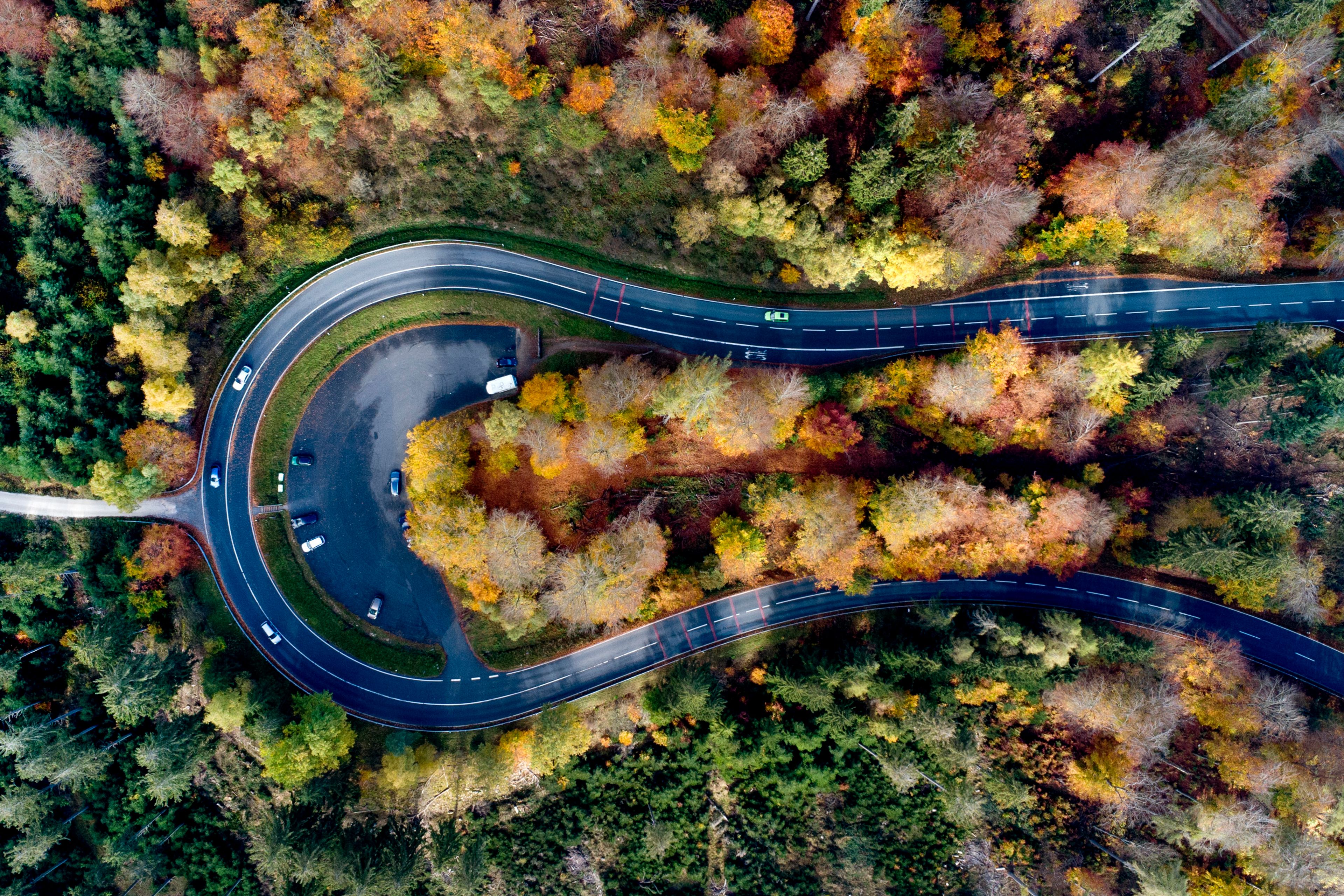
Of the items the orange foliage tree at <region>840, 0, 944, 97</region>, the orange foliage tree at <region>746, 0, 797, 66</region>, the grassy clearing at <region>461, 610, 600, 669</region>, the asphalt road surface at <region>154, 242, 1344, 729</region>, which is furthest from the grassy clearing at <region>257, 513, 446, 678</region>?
the orange foliage tree at <region>840, 0, 944, 97</region>

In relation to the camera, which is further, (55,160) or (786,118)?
(55,160)

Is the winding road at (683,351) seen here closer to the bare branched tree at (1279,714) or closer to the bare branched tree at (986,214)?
the bare branched tree at (1279,714)

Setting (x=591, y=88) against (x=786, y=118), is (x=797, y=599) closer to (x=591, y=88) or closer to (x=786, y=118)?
(x=786, y=118)

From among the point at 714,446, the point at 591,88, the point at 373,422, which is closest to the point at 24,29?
the point at 373,422

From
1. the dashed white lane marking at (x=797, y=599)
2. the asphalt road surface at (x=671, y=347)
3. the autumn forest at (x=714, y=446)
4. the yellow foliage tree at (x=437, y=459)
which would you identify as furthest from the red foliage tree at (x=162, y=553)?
the dashed white lane marking at (x=797, y=599)

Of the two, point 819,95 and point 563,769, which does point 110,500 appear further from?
point 819,95

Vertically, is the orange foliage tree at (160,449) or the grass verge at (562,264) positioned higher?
the grass verge at (562,264)
